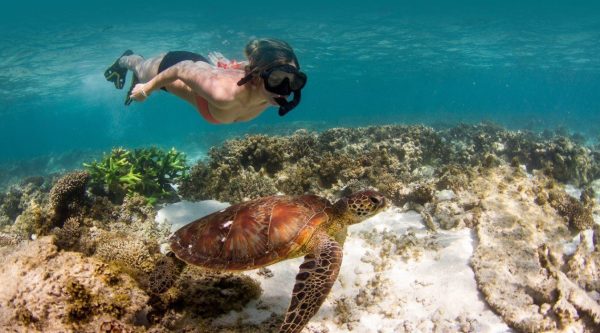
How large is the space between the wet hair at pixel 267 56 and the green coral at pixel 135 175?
415 centimetres

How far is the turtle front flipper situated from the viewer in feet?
10.1

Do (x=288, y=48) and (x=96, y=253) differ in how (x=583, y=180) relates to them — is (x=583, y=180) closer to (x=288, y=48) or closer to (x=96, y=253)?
(x=288, y=48)

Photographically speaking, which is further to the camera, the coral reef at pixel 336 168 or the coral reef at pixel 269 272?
the coral reef at pixel 336 168

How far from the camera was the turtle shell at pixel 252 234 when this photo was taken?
3.74 m

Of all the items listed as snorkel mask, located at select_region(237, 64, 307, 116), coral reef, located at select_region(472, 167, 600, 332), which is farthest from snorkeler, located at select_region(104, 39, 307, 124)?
coral reef, located at select_region(472, 167, 600, 332)

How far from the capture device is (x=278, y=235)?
384 cm

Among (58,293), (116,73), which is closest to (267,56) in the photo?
(58,293)

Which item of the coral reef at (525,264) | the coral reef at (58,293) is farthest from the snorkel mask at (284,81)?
the coral reef at (525,264)

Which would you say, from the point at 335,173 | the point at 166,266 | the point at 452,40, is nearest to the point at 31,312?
the point at 166,266

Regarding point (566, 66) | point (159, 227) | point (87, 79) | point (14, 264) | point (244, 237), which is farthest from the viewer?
point (566, 66)

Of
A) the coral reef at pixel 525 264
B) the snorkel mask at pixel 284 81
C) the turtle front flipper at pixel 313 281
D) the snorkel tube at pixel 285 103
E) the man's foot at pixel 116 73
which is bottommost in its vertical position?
the coral reef at pixel 525 264

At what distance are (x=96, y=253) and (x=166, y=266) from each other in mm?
1141

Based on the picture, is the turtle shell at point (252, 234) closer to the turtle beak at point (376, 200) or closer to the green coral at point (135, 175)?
the turtle beak at point (376, 200)

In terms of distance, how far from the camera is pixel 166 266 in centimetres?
402
